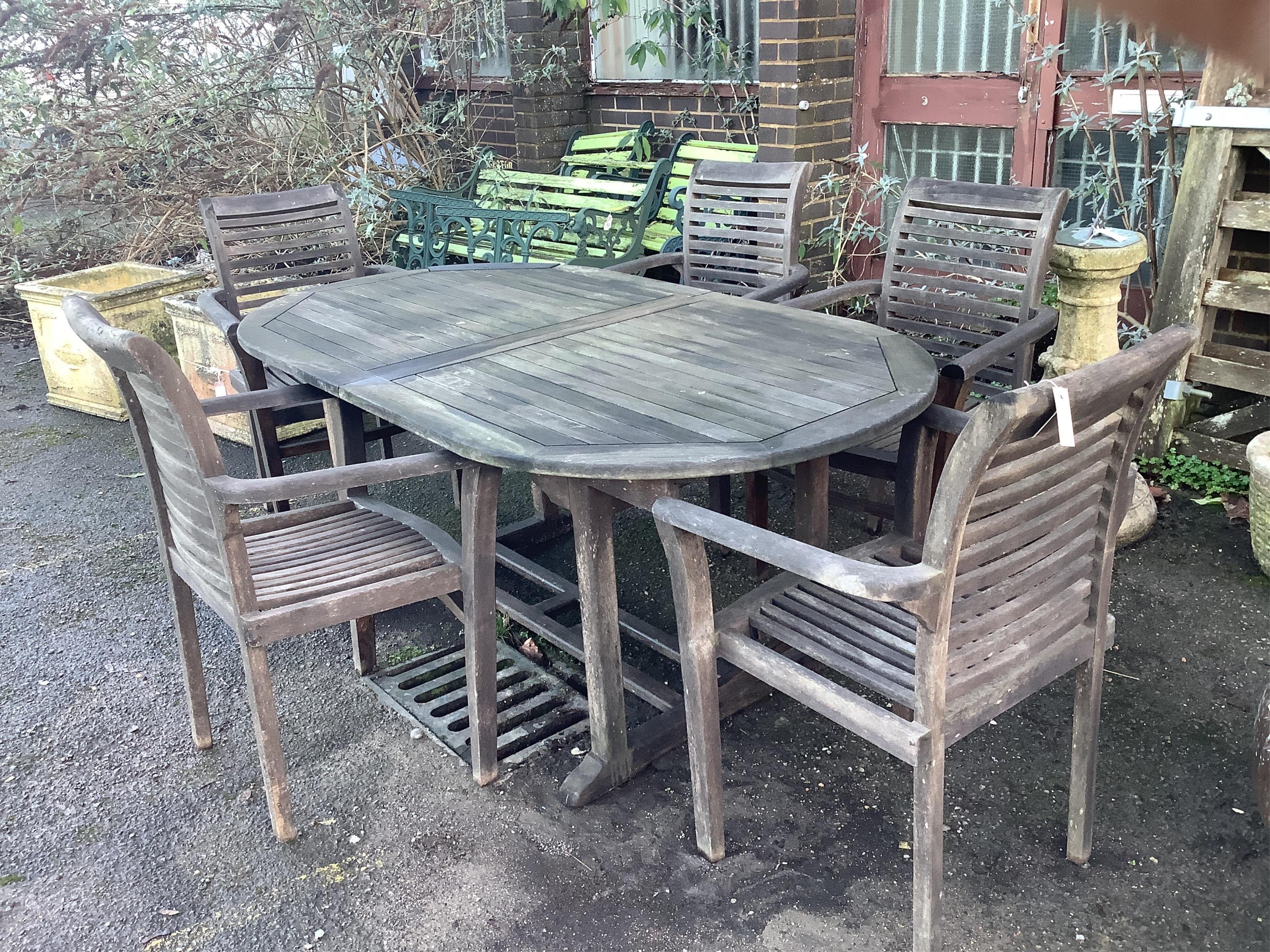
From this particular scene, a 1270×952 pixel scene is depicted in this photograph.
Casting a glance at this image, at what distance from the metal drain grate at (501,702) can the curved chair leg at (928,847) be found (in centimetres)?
99

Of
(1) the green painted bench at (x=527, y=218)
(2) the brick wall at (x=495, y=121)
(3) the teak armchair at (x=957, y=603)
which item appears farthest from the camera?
(2) the brick wall at (x=495, y=121)

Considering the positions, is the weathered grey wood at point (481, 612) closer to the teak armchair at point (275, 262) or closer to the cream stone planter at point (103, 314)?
the teak armchair at point (275, 262)

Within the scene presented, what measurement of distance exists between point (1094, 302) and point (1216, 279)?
491 millimetres

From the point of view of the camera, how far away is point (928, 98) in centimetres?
456

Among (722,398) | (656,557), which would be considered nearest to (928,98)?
(656,557)

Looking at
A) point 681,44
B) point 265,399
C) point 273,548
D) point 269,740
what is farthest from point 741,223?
point 681,44

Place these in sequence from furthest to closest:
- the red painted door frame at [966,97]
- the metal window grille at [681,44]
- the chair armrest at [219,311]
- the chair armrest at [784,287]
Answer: the metal window grille at [681,44], the red painted door frame at [966,97], the chair armrest at [784,287], the chair armrest at [219,311]

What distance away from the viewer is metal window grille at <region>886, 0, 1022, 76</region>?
14.0 feet

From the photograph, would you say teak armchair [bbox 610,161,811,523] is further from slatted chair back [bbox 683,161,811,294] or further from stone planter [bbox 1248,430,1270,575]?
stone planter [bbox 1248,430,1270,575]

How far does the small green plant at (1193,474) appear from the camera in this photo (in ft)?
11.7

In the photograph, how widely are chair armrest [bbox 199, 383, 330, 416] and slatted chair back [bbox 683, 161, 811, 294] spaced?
1454 mm

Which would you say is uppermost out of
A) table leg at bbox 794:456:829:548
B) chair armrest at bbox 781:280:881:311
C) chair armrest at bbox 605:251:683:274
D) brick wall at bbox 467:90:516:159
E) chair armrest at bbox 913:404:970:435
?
brick wall at bbox 467:90:516:159

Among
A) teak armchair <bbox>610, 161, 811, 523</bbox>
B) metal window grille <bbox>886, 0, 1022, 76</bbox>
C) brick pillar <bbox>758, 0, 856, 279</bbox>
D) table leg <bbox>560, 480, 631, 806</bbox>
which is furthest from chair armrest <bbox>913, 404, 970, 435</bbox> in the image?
brick pillar <bbox>758, 0, 856, 279</bbox>

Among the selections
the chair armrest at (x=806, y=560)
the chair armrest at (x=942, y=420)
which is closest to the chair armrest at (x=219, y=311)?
the chair armrest at (x=806, y=560)
